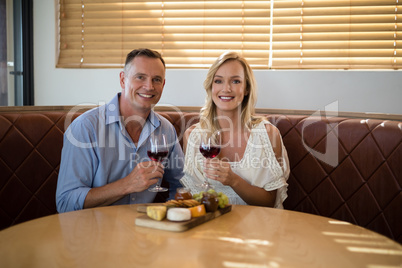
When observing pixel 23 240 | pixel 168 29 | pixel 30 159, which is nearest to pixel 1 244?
pixel 23 240

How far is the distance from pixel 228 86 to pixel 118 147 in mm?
826

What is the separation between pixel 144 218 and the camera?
4.59 feet

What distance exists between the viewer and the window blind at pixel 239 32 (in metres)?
2.83

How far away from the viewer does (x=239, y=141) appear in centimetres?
252

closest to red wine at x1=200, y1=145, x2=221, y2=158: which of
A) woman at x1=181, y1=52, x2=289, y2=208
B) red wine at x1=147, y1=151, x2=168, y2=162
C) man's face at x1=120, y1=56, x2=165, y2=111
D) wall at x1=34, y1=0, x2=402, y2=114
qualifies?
red wine at x1=147, y1=151, x2=168, y2=162

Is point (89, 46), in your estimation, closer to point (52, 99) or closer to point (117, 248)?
point (52, 99)

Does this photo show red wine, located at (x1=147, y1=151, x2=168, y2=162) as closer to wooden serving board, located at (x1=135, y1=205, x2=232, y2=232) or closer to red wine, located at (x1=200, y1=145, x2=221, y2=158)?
red wine, located at (x1=200, y1=145, x2=221, y2=158)

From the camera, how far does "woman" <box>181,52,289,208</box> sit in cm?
233

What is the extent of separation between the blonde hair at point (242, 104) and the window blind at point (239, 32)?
1.51 ft

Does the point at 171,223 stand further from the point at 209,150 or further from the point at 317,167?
the point at 317,167

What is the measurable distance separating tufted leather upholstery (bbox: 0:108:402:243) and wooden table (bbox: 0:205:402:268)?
1.02 metres

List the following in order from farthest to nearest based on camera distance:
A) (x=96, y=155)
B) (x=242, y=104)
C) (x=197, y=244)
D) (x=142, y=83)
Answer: (x=242, y=104) < (x=142, y=83) < (x=96, y=155) < (x=197, y=244)

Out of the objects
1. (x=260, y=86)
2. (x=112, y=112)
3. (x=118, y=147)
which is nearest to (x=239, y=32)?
(x=260, y=86)

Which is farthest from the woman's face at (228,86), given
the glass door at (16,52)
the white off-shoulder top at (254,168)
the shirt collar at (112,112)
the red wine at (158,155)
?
the glass door at (16,52)
